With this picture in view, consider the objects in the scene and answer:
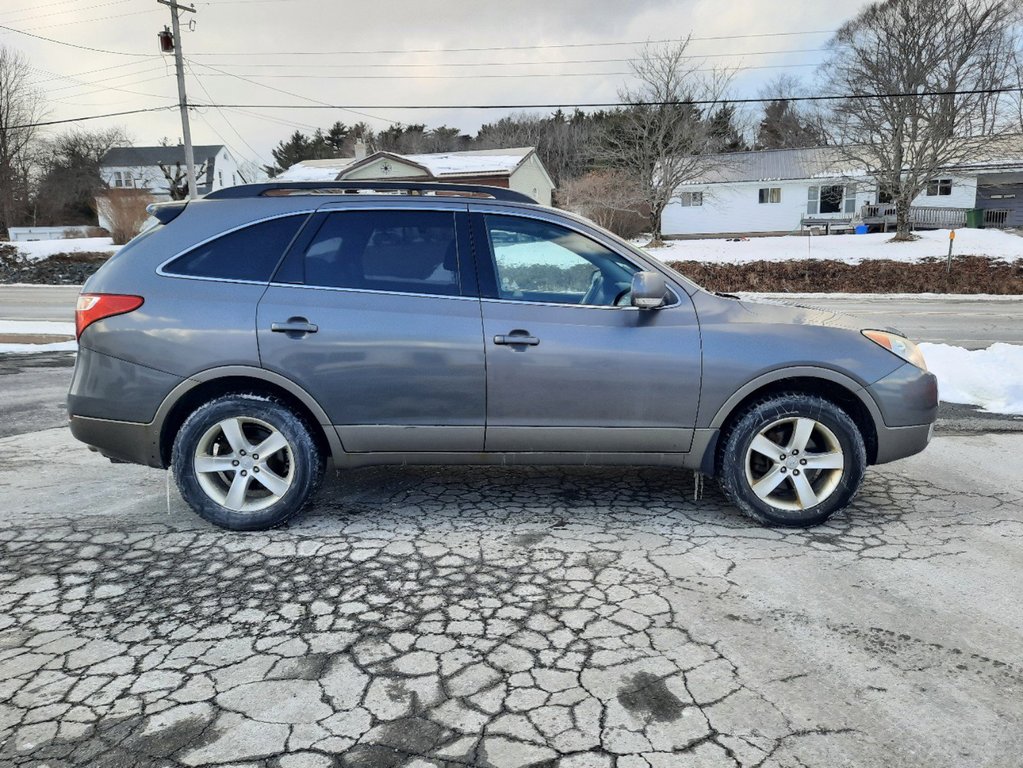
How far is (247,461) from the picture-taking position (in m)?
Result: 4.08

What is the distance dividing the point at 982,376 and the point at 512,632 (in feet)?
23.6

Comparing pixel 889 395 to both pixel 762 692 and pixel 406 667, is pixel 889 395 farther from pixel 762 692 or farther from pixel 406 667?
pixel 406 667

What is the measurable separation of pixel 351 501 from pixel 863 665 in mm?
2990

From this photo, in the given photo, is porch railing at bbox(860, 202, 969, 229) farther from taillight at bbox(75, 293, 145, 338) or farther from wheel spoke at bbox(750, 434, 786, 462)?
taillight at bbox(75, 293, 145, 338)

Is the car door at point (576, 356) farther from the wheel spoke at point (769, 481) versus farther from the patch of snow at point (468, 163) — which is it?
the patch of snow at point (468, 163)

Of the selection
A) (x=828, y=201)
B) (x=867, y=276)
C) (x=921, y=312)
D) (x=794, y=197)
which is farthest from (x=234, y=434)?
(x=828, y=201)

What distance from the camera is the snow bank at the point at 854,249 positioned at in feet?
91.4

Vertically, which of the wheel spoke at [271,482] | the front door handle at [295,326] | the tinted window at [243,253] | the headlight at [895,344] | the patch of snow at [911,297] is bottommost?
the wheel spoke at [271,482]

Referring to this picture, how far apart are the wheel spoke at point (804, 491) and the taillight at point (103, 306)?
12.2ft

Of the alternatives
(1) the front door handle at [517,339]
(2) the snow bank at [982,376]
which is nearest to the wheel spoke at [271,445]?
(1) the front door handle at [517,339]

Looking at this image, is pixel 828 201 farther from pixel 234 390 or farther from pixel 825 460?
pixel 234 390

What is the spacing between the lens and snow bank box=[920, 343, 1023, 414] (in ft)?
24.4

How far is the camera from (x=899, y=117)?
99.6 ft

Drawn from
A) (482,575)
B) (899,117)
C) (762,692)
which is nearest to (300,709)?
(482,575)
